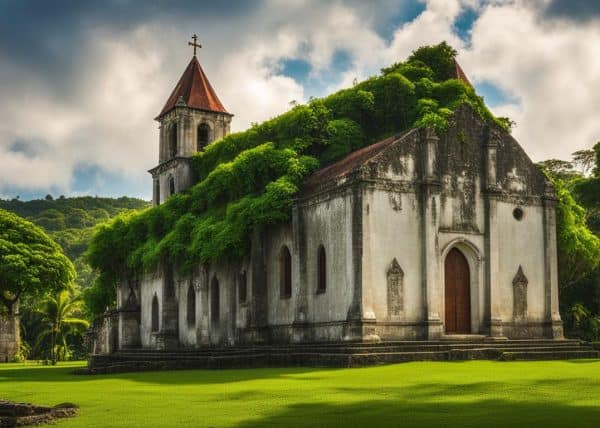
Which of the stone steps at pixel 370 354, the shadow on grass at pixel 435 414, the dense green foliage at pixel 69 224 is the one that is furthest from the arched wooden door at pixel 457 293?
the dense green foliage at pixel 69 224

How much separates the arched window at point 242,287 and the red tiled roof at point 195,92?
16.0 meters

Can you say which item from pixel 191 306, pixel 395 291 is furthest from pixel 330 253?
pixel 191 306

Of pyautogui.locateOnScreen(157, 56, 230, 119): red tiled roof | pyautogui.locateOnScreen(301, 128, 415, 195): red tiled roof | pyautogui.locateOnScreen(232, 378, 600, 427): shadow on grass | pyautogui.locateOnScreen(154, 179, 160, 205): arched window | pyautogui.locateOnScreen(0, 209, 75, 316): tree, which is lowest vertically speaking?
pyautogui.locateOnScreen(232, 378, 600, 427): shadow on grass

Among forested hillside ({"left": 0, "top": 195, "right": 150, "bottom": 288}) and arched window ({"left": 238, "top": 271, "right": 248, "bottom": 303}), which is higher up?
forested hillside ({"left": 0, "top": 195, "right": 150, "bottom": 288})

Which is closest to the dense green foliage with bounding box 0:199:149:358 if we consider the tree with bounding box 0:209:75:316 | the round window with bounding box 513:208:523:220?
the tree with bounding box 0:209:75:316

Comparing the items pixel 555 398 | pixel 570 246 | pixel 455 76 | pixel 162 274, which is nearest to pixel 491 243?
pixel 570 246

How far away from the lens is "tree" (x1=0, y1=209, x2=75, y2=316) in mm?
38625

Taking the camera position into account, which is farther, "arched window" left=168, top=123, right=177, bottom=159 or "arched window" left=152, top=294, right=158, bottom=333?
"arched window" left=168, top=123, right=177, bottom=159

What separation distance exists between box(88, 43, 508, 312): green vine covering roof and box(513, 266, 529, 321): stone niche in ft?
20.2

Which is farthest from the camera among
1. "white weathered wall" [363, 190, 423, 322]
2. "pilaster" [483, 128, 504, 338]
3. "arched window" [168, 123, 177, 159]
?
"arched window" [168, 123, 177, 159]

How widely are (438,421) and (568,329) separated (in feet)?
97.8

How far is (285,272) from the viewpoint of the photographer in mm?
31578

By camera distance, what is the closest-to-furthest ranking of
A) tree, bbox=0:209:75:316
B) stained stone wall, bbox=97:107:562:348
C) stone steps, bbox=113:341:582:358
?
stone steps, bbox=113:341:582:358 → stained stone wall, bbox=97:107:562:348 → tree, bbox=0:209:75:316

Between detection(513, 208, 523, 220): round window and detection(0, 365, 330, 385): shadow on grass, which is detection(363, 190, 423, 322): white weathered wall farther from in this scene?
detection(0, 365, 330, 385): shadow on grass
